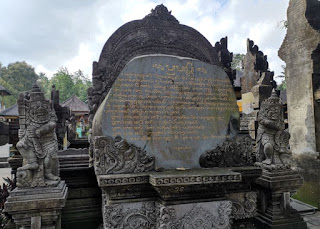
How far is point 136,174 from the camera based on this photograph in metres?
3.03

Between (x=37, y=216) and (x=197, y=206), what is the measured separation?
78.7 inches

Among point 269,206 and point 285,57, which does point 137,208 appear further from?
point 285,57

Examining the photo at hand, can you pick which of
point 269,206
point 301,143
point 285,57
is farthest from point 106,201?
point 285,57

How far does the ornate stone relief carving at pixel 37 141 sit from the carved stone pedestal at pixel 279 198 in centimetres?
316

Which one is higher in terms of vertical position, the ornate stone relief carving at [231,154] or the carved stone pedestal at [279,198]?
the ornate stone relief carving at [231,154]

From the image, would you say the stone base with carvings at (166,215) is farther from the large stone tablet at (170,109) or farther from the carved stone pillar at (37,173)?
the carved stone pillar at (37,173)

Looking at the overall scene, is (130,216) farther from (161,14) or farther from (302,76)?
(302,76)

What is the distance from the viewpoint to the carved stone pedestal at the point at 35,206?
2850 millimetres

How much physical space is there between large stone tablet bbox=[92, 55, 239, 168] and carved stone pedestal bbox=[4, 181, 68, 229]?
3.11ft

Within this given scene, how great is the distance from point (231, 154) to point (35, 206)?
109 inches

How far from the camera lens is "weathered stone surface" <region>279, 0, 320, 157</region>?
5863 mm

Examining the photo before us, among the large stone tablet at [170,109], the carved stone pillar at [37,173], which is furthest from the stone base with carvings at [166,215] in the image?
the carved stone pillar at [37,173]

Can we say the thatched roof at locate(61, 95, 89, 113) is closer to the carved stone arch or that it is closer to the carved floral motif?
the carved stone arch

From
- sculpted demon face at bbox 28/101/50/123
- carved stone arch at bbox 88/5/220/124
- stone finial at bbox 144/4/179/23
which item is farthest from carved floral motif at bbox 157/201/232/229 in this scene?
stone finial at bbox 144/4/179/23
